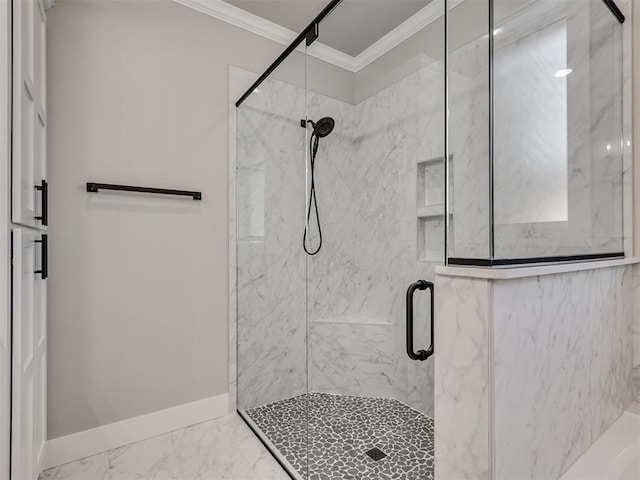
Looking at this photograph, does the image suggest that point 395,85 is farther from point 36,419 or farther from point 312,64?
point 36,419

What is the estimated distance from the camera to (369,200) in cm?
193

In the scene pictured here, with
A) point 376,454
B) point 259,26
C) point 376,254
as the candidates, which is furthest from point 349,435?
point 259,26

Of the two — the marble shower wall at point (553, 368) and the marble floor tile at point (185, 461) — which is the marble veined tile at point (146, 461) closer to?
the marble floor tile at point (185, 461)

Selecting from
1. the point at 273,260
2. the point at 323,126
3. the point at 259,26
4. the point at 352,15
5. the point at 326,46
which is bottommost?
the point at 273,260

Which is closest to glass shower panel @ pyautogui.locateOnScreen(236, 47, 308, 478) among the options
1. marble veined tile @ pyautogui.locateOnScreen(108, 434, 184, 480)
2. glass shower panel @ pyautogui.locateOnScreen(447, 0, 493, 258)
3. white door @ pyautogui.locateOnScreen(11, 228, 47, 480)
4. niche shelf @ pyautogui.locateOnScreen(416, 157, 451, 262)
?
marble veined tile @ pyautogui.locateOnScreen(108, 434, 184, 480)

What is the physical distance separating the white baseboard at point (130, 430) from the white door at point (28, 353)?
23cm

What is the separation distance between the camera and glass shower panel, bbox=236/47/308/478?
185cm

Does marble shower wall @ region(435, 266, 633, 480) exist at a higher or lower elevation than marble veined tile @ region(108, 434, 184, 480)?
higher

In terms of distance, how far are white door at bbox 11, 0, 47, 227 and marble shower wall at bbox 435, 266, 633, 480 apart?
1.22m

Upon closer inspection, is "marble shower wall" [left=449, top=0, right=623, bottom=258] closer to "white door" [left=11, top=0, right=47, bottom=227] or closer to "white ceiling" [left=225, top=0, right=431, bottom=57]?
"white ceiling" [left=225, top=0, right=431, bottom=57]

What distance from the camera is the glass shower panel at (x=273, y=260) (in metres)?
1.85

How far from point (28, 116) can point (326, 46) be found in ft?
4.35

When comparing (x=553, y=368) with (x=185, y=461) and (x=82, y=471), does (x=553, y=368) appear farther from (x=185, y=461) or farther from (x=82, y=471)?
(x=82, y=471)

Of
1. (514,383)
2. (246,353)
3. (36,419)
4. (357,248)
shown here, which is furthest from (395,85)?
(36,419)
